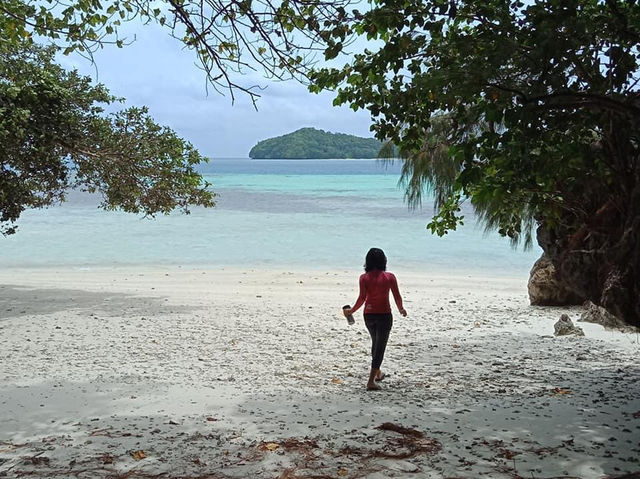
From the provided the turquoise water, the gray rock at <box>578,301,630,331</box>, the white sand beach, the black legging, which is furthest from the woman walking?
the turquoise water

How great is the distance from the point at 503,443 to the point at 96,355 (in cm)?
545

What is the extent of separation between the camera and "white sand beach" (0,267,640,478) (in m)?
4.85

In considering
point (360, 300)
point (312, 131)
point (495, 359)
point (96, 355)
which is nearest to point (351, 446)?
point (360, 300)

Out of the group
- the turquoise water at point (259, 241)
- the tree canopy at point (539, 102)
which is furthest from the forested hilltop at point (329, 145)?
the tree canopy at point (539, 102)

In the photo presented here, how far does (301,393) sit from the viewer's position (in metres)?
6.96

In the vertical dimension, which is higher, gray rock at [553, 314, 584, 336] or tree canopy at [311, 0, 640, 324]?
tree canopy at [311, 0, 640, 324]

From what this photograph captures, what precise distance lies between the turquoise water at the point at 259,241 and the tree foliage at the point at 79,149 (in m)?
5.00

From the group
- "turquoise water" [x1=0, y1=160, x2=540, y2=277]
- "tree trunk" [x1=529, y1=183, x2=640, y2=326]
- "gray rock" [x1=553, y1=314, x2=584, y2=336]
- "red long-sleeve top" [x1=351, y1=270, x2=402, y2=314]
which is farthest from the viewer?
"turquoise water" [x1=0, y1=160, x2=540, y2=277]

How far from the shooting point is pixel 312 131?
107 m

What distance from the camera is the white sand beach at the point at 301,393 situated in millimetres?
4848

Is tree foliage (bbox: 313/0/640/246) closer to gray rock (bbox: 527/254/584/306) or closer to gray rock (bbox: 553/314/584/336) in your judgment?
gray rock (bbox: 553/314/584/336)

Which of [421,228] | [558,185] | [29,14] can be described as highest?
[29,14]

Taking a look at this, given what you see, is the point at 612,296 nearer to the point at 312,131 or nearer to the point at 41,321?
the point at 41,321

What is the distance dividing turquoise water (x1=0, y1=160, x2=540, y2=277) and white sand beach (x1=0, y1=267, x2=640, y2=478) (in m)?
5.69
